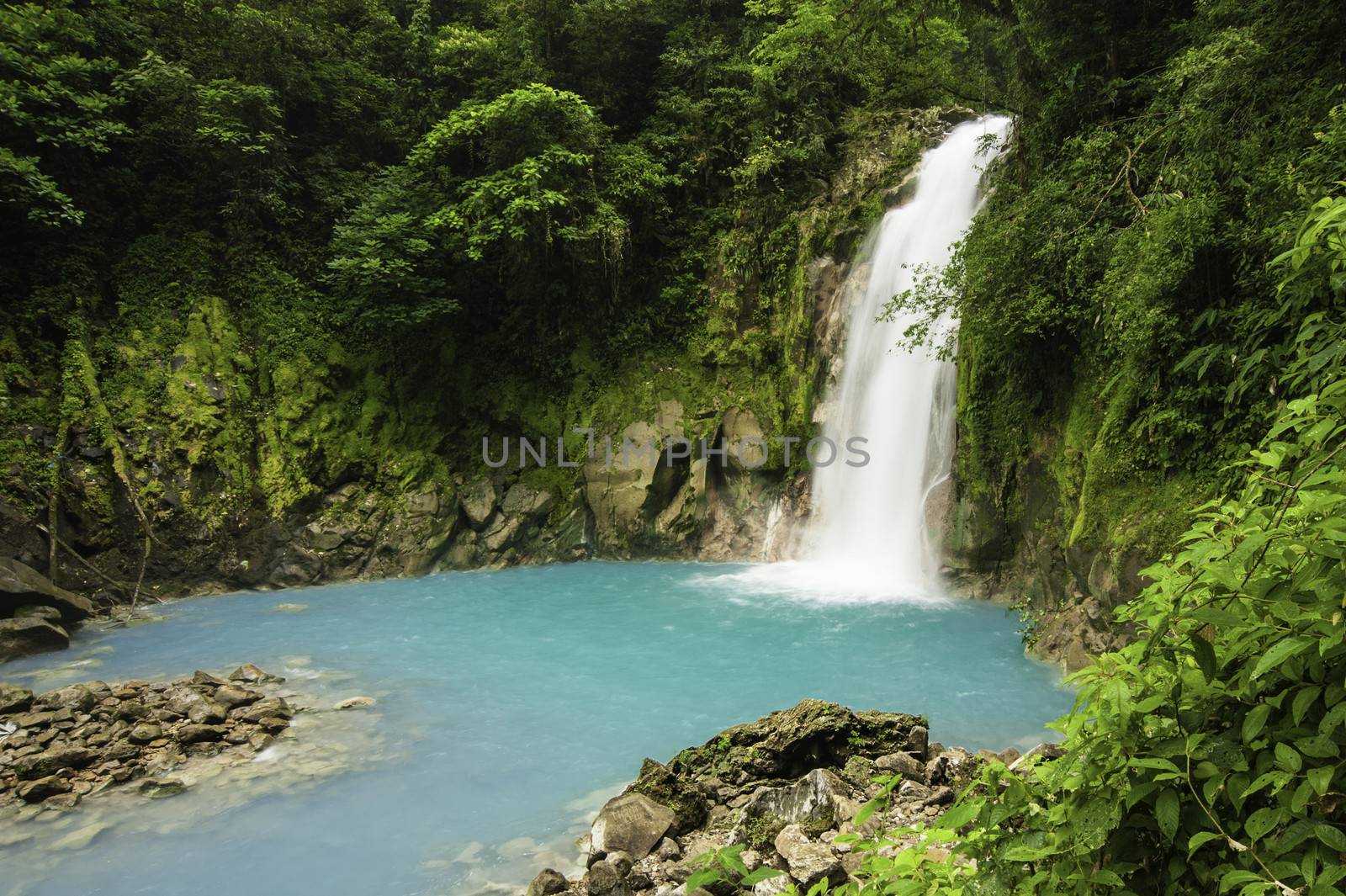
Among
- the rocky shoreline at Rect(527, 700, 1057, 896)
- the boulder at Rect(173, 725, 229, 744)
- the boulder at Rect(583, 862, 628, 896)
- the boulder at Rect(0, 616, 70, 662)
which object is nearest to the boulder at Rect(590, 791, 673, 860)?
the rocky shoreline at Rect(527, 700, 1057, 896)

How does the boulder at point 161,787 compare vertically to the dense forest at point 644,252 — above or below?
below

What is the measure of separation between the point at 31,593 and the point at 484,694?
19.9ft

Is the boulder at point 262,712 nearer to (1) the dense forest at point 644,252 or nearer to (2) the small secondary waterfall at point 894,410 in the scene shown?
(1) the dense forest at point 644,252

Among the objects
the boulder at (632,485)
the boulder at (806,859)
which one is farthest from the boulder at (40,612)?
the boulder at (806,859)

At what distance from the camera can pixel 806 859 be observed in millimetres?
3459

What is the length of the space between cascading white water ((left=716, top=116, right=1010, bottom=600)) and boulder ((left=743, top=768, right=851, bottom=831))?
5.72 meters

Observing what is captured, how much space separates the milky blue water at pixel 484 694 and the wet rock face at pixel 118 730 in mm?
320

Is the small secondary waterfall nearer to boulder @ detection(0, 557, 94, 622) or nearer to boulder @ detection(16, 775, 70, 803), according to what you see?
boulder @ detection(16, 775, 70, 803)

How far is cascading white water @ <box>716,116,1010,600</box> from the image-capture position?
402 inches

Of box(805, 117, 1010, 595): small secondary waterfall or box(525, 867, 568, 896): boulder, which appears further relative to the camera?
box(805, 117, 1010, 595): small secondary waterfall

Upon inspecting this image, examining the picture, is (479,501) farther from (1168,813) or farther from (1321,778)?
(1321,778)

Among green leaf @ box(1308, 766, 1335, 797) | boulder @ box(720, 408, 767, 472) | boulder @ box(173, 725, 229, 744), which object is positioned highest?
boulder @ box(720, 408, 767, 472)

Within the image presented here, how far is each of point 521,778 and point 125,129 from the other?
1191cm

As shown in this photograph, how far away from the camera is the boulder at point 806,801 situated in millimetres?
3990
